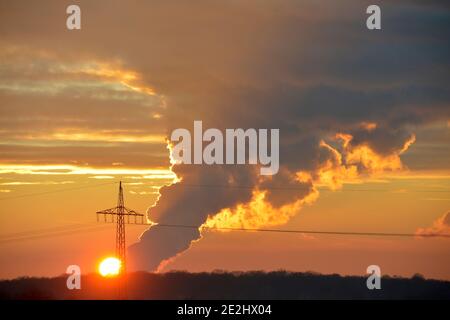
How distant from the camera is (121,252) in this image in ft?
440
